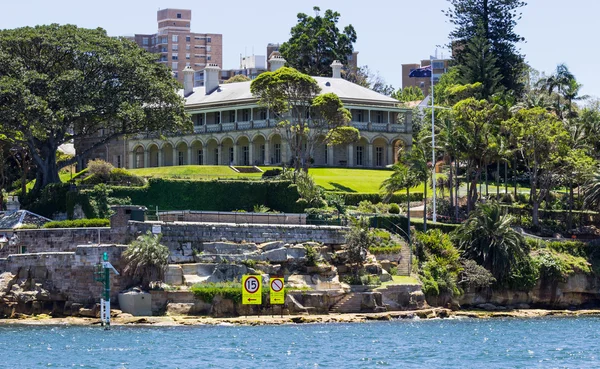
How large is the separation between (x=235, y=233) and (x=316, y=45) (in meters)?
60.1

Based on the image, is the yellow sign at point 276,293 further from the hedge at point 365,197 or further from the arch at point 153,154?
the arch at point 153,154

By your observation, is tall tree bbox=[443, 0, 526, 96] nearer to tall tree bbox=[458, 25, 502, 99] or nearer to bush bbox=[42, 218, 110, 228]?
tall tree bbox=[458, 25, 502, 99]

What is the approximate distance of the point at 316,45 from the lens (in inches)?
4953

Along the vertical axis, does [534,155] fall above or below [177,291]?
above

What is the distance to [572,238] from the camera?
82062 millimetres

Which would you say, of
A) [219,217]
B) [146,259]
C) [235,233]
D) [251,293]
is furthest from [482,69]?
[146,259]

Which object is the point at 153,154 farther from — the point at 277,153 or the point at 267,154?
the point at 277,153

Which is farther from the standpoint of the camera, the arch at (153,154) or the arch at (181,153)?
the arch at (153,154)

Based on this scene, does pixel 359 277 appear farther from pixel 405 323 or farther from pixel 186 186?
pixel 186 186

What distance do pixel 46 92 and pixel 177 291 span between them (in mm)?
18258

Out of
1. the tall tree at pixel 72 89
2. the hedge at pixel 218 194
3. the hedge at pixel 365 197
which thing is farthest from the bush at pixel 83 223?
the hedge at pixel 365 197

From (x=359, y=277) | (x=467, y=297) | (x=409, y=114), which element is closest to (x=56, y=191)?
(x=359, y=277)

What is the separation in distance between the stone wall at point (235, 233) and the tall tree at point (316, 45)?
56.8 m

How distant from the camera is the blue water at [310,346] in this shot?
4922 cm
